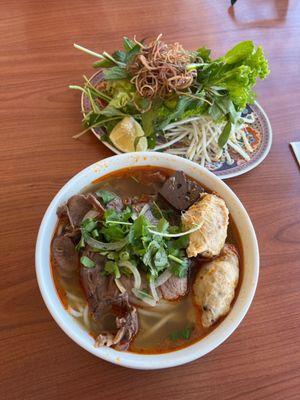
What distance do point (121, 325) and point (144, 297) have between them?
0.09m

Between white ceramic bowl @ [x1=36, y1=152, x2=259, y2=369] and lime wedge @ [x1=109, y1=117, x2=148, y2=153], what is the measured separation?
0.23 m

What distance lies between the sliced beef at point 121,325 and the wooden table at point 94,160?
0.12 m

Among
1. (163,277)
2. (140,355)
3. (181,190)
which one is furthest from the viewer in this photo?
(181,190)

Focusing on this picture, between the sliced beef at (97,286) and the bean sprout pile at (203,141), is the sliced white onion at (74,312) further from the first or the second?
the bean sprout pile at (203,141)

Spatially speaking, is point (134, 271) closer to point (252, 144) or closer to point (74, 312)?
point (74, 312)

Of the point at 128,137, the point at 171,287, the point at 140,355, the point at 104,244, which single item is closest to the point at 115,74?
the point at 128,137

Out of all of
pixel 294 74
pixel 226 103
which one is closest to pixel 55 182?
pixel 226 103

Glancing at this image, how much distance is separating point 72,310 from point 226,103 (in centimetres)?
Answer: 90

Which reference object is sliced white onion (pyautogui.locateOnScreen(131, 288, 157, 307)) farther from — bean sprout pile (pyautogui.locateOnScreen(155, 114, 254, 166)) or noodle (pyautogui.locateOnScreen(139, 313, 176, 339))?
bean sprout pile (pyautogui.locateOnScreen(155, 114, 254, 166))

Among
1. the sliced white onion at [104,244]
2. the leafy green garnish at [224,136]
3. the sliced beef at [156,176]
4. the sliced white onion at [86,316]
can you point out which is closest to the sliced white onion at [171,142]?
the leafy green garnish at [224,136]

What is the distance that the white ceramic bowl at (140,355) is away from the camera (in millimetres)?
870

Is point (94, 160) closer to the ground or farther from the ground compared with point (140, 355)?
farther from the ground

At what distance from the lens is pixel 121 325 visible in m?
0.93

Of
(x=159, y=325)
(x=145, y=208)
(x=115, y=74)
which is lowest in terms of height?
(x=159, y=325)
